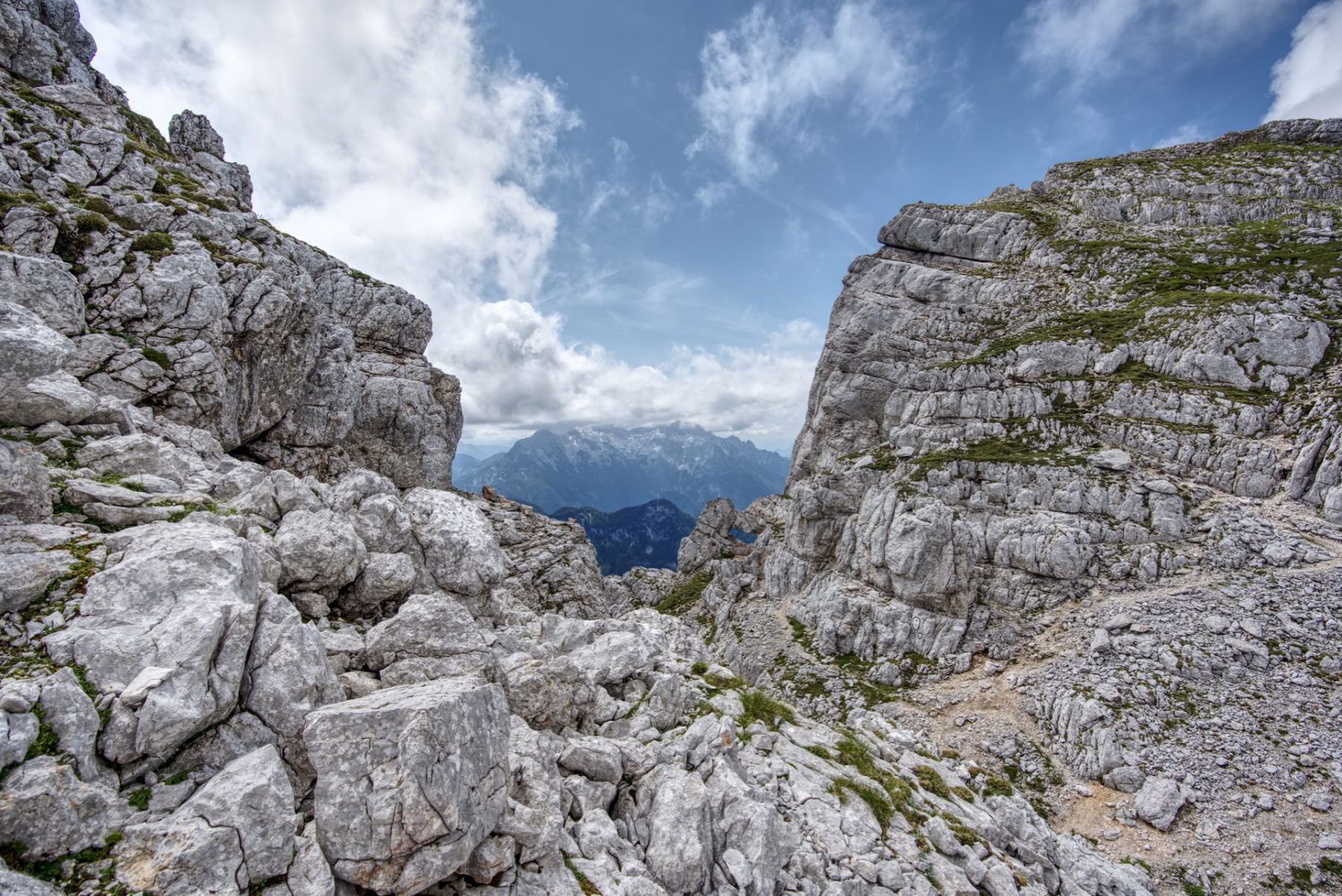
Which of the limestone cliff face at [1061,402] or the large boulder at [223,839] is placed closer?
the large boulder at [223,839]

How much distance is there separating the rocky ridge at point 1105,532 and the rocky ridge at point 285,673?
14.5m

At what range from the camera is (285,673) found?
944cm

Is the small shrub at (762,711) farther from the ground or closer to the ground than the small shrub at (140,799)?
closer to the ground

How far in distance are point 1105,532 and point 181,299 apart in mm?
67185

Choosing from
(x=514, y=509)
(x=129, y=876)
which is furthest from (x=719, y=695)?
(x=514, y=509)

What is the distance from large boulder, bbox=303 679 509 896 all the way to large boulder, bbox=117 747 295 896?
1.73ft

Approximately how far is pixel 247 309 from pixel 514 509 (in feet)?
57.0

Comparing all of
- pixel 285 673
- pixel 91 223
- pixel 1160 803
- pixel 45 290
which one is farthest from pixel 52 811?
pixel 1160 803

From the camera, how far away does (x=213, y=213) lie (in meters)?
27.9

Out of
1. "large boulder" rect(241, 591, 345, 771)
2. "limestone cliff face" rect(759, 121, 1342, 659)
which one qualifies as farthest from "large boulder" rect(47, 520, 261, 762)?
"limestone cliff face" rect(759, 121, 1342, 659)

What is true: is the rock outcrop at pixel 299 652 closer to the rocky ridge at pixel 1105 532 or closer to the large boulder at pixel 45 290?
the large boulder at pixel 45 290

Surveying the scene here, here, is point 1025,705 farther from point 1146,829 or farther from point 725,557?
point 725,557

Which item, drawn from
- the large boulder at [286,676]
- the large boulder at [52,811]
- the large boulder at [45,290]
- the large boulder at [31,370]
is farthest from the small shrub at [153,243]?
the large boulder at [52,811]

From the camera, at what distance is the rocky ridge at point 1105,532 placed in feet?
105
